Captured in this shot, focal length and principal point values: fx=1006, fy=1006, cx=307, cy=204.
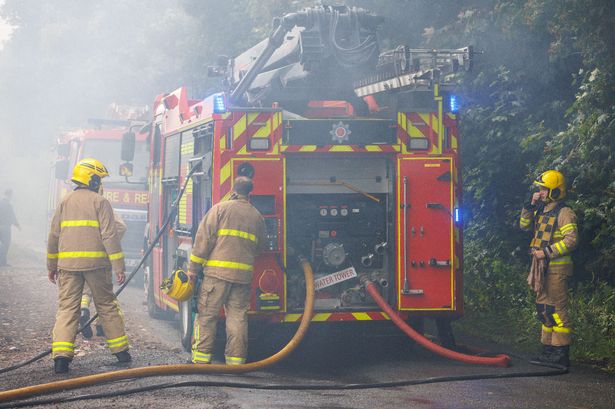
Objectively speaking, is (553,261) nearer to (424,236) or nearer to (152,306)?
(424,236)

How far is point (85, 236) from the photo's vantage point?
8.98 m

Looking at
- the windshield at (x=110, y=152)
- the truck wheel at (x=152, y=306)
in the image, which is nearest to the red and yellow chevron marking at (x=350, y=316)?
the truck wheel at (x=152, y=306)

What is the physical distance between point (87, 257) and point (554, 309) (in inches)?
165

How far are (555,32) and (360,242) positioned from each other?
3.91 meters

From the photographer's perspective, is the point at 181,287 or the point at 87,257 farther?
the point at 87,257

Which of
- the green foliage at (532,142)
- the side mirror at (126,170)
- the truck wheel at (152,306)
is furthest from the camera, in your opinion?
the side mirror at (126,170)

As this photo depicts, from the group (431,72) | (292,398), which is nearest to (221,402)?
(292,398)

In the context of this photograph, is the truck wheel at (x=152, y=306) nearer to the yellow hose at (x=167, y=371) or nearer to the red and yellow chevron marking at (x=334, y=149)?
the yellow hose at (x=167, y=371)

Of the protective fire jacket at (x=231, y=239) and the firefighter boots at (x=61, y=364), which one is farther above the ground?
the protective fire jacket at (x=231, y=239)

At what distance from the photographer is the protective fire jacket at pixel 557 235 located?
352 inches

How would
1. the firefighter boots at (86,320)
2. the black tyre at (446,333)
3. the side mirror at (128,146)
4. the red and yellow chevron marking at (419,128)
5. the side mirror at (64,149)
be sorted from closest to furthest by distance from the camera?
the red and yellow chevron marking at (419,128) → the black tyre at (446,333) → the firefighter boots at (86,320) → the side mirror at (128,146) → the side mirror at (64,149)

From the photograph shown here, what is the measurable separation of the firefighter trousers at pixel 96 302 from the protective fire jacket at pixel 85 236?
0.10 m

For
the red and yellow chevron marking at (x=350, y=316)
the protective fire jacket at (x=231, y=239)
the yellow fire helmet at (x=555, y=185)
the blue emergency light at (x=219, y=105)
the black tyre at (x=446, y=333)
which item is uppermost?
the blue emergency light at (x=219, y=105)

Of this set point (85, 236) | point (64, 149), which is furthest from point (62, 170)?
point (85, 236)
